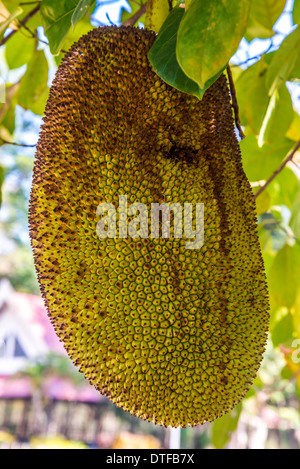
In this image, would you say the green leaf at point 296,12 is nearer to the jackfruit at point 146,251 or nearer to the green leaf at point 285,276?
the jackfruit at point 146,251

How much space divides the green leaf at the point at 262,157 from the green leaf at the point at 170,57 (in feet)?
1.46

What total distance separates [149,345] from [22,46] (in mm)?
1102

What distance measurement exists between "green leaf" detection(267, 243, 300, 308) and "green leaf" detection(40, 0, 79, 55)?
825 mm

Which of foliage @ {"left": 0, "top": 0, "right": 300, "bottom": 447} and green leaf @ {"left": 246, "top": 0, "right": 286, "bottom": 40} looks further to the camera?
green leaf @ {"left": 246, "top": 0, "right": 286, "bottom": 40}

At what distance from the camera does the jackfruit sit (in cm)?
72

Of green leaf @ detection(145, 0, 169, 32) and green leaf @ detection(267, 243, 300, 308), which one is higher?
green leaf @ detection(145, 0, 169, 32)

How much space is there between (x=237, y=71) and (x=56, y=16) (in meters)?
0.74

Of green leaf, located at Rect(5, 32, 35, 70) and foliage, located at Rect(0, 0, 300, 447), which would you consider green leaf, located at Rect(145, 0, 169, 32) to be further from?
green leaf, located at Rect(5, 32, 35, 70)

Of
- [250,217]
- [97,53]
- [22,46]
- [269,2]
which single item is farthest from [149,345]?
[22,46]

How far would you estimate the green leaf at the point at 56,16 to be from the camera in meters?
0.84

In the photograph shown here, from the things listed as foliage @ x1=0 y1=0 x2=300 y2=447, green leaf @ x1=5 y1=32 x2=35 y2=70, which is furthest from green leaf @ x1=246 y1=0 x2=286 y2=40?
green leaf @ x1=5 y1=32 x2=35 y2=70

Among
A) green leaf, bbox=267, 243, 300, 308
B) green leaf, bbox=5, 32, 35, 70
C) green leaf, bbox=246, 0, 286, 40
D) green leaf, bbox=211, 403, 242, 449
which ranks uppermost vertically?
green leaf, bbox=5, 32, 35, 70

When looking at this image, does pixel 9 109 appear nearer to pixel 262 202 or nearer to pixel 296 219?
pixel 262 202
